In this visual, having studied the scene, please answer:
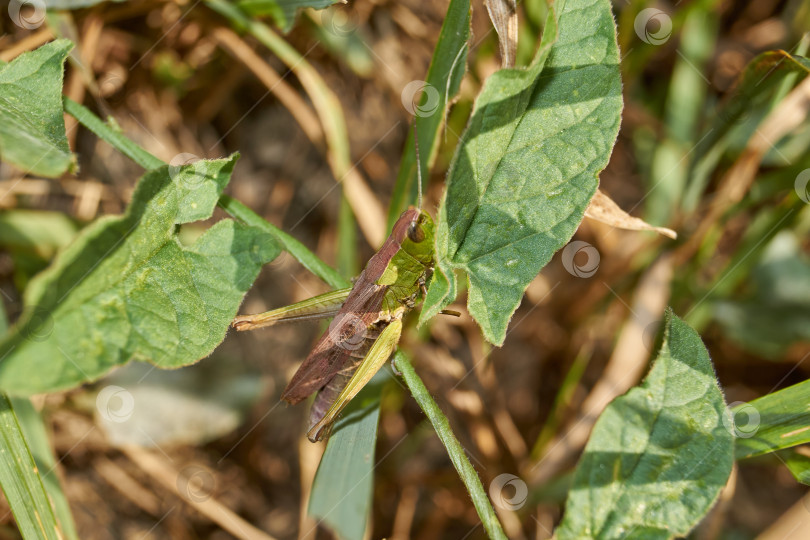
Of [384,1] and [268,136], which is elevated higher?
[384,1]

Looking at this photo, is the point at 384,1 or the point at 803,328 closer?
the point at 803,328

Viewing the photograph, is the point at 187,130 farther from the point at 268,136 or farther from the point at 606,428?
the point at 606,428

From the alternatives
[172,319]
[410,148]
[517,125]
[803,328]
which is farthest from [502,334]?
[803,328]

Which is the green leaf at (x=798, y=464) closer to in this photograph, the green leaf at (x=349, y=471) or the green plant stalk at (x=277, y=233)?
the green leaf at (x=349, y=471)

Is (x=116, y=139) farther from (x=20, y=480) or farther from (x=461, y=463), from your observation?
(x=461, y=463)

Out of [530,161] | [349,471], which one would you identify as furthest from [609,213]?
[349,471]

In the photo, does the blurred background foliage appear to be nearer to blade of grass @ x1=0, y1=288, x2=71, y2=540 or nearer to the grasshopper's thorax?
the grasshopper's thorax
